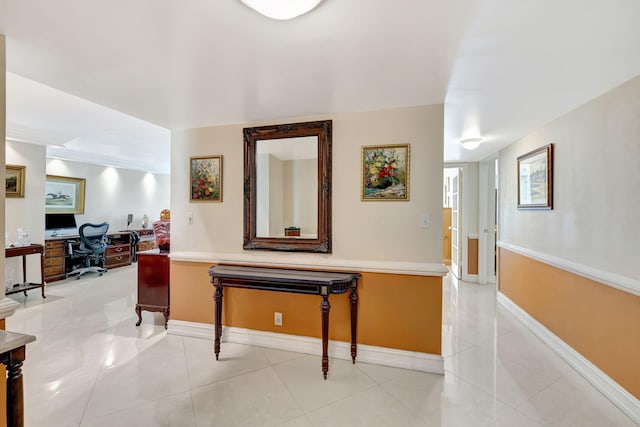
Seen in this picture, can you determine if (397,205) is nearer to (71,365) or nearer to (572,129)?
(572,129)

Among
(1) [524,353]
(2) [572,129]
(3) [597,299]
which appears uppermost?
(2) [572,129]

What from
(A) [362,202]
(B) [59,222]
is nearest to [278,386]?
(A) [362,202]

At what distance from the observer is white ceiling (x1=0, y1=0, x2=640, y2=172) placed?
50.4 inches

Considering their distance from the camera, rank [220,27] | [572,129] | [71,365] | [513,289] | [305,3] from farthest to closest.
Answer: [513,289], [572,129], [71,365], [220,27], [305,3]

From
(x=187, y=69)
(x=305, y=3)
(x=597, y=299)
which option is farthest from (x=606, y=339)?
(x=187, y=69)

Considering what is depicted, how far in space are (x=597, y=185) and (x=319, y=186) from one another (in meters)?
2.21

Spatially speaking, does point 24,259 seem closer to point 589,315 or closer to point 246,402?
point 246,402

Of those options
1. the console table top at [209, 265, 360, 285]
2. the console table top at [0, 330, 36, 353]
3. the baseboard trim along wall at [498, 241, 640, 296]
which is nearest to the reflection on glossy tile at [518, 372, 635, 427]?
the baseboard trim along wall at [498, 241, 640, 296]

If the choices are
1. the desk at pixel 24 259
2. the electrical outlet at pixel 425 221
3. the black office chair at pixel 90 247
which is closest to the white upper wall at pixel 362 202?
the electrical outlet at pixel 425 221

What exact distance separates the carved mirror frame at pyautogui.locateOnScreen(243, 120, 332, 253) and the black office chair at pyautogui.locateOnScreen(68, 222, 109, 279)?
433 centimetres

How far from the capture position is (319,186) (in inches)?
104

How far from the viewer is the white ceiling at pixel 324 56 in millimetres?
1280

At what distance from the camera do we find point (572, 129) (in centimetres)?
258

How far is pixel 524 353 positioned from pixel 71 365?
12.9 feet
